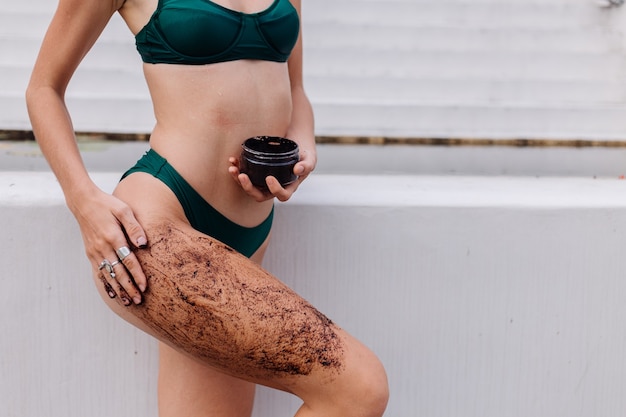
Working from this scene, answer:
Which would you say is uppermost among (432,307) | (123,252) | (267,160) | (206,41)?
(206,41)

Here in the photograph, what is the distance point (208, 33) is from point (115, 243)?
0.48 m

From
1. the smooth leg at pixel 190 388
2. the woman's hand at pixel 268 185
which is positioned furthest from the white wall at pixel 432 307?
the woman's hand at pixel 268 185

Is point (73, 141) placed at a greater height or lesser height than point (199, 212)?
greater

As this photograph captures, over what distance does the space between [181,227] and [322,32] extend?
1.61m

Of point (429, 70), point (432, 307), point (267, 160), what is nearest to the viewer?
point (267, 160)

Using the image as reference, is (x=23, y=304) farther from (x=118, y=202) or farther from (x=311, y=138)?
(x=311, y=138)

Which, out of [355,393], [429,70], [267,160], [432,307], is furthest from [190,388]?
[429,70]

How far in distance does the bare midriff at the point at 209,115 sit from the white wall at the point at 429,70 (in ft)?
3.05

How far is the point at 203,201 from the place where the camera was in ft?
4.94

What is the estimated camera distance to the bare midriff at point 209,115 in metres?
1.46

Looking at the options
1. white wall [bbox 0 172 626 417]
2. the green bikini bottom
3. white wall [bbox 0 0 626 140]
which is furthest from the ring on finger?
white wall [bbox 0 0 626 140]

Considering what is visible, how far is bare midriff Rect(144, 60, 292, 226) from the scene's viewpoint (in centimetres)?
146

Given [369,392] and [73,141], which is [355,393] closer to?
[369,392]

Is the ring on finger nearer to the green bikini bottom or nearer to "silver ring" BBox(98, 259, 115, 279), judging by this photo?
"silver ring" BBox(98, 259, 115, 279)
